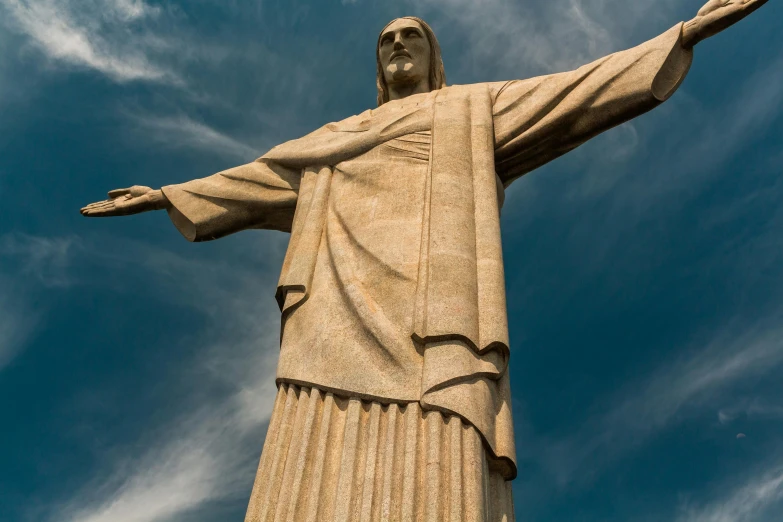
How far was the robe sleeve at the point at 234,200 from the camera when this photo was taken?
11.2 metres

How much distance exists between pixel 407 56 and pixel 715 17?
4411 millimetres

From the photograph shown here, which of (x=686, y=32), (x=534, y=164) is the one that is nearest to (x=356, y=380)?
(x=534, y=164)

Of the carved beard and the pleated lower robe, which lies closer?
the pleated lower robe

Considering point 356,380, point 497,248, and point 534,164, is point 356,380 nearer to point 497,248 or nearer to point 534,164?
point 497,248

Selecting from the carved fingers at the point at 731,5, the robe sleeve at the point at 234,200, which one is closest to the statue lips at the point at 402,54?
the robe sleeve at the point at 234,200

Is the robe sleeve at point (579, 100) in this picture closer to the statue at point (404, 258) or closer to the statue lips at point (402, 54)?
the statue at point (404, 258)

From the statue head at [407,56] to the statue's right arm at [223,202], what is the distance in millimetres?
2249

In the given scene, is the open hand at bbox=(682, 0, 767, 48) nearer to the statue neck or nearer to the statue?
the statue

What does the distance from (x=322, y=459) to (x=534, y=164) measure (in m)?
4.95

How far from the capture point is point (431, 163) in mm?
9844

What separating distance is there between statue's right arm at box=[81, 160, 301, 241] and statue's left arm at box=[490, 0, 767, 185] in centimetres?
293

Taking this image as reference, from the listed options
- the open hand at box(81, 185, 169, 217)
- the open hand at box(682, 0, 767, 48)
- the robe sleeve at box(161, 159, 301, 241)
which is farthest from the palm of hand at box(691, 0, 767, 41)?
the open hand at box(81, 185, 169, 217)

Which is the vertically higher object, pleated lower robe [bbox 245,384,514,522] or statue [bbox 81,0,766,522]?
statue [bbox 81,0,766,522]

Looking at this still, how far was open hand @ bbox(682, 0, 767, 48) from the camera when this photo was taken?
9297 mm
